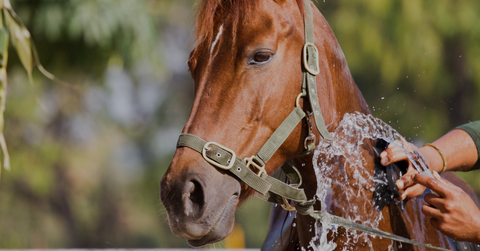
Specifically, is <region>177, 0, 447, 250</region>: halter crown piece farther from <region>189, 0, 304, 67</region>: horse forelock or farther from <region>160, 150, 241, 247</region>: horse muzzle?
<region>189, 0, 304, 67</region>: horse forelock

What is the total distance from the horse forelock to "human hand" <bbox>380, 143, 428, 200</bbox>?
83cm

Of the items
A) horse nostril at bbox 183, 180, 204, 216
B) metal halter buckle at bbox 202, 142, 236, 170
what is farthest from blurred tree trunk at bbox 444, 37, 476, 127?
horse nostril at bbox 183, 180, 204, 216

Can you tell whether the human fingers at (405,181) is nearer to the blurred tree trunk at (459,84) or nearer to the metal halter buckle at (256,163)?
the metal halter buckle at (256,163)

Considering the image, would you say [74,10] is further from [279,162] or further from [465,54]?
[465,54]

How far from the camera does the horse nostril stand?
5.18 ft

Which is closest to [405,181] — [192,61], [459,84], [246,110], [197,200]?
[246,110]

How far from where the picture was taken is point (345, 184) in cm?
191

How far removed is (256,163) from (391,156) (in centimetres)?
60

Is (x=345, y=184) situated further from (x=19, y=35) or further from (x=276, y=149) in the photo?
(x=19, y=35)

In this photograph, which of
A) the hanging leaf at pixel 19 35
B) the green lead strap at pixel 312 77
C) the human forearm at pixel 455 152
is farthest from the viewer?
the human forearm at pixel 455 152

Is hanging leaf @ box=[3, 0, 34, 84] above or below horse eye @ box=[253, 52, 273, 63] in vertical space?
below

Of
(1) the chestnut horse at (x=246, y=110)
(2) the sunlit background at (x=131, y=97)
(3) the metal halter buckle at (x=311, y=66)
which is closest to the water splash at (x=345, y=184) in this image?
(1) the chestnut horse at (x=246, y=110)

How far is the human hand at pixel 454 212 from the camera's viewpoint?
1.72 metres

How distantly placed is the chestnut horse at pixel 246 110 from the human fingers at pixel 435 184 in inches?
8.3
